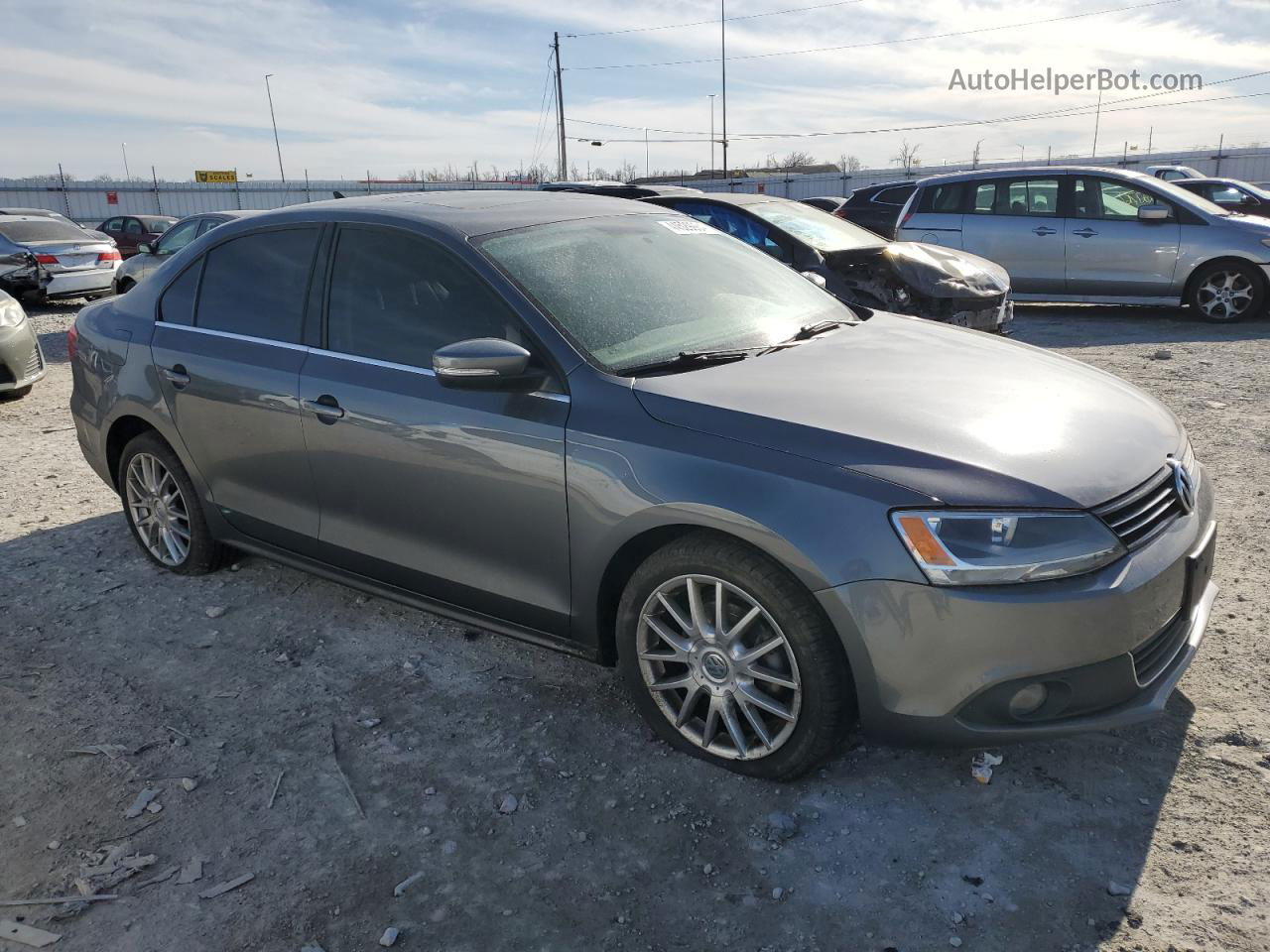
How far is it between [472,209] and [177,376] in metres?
1.56

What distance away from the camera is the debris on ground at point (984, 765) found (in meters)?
2.89

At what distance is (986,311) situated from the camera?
312 inches

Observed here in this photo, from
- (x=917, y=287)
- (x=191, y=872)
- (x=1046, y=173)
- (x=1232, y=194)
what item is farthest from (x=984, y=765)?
(x=1232, y=194)

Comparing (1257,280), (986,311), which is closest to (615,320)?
(986,311)

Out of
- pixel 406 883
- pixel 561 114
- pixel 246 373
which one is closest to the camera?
pixel 406 883

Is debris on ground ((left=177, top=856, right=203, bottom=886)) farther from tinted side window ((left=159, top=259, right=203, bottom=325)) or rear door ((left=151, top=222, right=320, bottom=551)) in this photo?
tinted side window ((left=159, top=259, right=203, bottom=325))

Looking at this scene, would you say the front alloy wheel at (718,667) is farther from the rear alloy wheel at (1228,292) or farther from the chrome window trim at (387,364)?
the rear alloy wheel at (1228,292)

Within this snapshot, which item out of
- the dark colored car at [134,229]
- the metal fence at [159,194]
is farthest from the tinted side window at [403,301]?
the metal fence at [159,194]

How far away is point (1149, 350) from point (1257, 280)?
223 cm

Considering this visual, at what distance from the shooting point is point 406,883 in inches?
100

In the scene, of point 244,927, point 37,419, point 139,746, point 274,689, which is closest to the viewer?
point 244,927

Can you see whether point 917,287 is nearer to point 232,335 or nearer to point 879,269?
point 879,269

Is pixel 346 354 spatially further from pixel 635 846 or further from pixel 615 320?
pixel 635 846

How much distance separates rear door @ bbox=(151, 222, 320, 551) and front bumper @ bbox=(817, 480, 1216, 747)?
2.27 m
